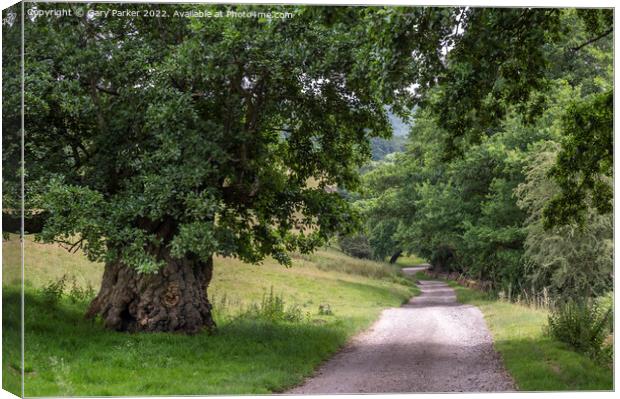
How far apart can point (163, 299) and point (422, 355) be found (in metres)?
4.75

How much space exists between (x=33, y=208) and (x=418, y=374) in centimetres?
642

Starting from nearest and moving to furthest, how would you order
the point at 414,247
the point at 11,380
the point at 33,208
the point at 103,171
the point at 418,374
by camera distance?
the point at 11,380 < the point at 418,374 < the point at 33,208 < the point at 103,171 < the point at 414,247

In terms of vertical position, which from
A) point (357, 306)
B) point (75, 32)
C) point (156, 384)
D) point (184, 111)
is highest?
point (75, 32)

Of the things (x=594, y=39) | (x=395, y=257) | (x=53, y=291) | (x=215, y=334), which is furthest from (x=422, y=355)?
(x=53, y=291)

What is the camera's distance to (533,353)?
12406 mm

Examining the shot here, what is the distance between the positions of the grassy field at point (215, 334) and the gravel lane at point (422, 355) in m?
0.32

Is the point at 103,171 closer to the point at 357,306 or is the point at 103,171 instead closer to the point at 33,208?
the point at 33,208

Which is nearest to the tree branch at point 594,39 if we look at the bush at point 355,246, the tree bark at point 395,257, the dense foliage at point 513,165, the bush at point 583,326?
the dense foliage at point 513,165

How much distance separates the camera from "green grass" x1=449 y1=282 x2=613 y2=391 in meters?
11.5

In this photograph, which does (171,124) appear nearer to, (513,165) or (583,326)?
(513,165)

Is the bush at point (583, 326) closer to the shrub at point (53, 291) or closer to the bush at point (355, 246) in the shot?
the bush at point (355, 246)

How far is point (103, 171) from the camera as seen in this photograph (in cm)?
1349

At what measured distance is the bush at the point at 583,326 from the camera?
40.5 feet

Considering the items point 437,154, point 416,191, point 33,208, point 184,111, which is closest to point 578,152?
point 437,154
